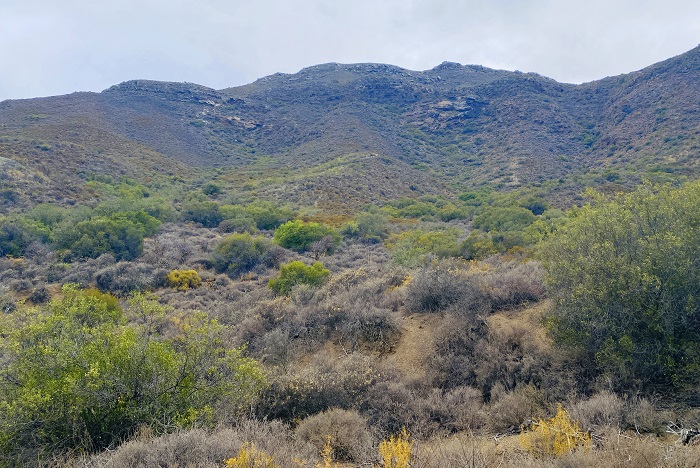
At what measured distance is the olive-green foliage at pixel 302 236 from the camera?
2278 cm

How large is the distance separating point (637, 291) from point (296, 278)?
399 inches

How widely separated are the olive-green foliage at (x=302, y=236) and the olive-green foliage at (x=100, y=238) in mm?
7263

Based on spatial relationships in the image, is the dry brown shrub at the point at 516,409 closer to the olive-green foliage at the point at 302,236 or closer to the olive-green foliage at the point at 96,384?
the olive-green foliage at the point at 96,384

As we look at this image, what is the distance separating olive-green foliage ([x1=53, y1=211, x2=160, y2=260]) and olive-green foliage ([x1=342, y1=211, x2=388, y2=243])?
11636mm

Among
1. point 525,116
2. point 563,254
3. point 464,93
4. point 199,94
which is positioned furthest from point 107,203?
point 464,93

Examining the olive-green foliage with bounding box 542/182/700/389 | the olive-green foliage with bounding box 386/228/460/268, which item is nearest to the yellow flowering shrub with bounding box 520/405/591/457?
the olive-green foliage with bounding box 542/182/700/389

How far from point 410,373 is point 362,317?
86.8 inches

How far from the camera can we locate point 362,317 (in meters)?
9.38

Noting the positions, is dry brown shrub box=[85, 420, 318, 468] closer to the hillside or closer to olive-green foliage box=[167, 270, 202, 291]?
the hillside

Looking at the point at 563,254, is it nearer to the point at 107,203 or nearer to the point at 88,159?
the point at 107,203

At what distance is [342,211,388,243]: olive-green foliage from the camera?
2498 centimetres

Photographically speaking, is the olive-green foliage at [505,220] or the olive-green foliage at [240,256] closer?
the olive-green foliage at [240,256]

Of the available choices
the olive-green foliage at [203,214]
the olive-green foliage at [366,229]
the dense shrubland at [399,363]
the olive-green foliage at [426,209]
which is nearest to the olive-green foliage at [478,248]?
the dense shrubland at [399,363]

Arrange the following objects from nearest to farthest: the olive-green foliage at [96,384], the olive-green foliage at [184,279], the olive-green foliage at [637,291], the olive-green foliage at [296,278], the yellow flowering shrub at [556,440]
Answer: the yellow flowering shrub at [556,440]
the olive-green foliage at [96,384]
the olive-green foliage at [637,291]
the olive-green foliage at [296,278]
the olive-green foliage at [184,279]
